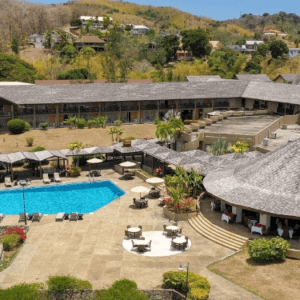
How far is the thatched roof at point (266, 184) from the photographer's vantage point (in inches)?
1071

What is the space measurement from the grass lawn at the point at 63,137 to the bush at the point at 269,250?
3207cm

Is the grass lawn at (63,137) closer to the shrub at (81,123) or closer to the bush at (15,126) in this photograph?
the bush at (15,126)

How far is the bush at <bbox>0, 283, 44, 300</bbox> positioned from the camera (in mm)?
19266

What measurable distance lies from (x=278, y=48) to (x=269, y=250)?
362ft

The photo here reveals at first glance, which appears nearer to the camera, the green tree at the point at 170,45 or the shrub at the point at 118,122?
the shrub at the point at 118,122

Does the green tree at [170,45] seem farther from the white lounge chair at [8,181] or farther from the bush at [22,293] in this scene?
the bush at [22,293]

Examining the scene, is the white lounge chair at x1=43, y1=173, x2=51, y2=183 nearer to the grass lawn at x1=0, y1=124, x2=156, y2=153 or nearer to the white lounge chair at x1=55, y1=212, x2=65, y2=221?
the white lounge chair at x1=55, y1=212, x2=65, y2=221

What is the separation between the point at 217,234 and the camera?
94.3 ft

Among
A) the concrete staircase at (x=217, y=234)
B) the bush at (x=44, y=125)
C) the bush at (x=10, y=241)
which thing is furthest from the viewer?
the bush at (x=44, y=125)

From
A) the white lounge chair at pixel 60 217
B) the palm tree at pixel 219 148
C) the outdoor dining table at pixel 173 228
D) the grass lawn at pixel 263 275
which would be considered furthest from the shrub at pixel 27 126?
the grass lawn at pixel 263 275

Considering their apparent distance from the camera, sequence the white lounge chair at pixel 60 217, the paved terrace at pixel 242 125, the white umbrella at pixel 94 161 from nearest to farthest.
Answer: the white lounge chair at pixel 60 217, the white umbrella at pixel 94 161, the paved terrace at pixel 242 125

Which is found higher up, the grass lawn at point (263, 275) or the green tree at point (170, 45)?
the green tree at point (170, 45)

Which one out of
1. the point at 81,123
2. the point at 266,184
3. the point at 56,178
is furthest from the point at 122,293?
the point at 81,123

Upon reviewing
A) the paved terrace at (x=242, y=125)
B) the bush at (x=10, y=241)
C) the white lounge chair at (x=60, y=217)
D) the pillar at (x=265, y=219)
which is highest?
the paved terrace at (x=242, y=125)
